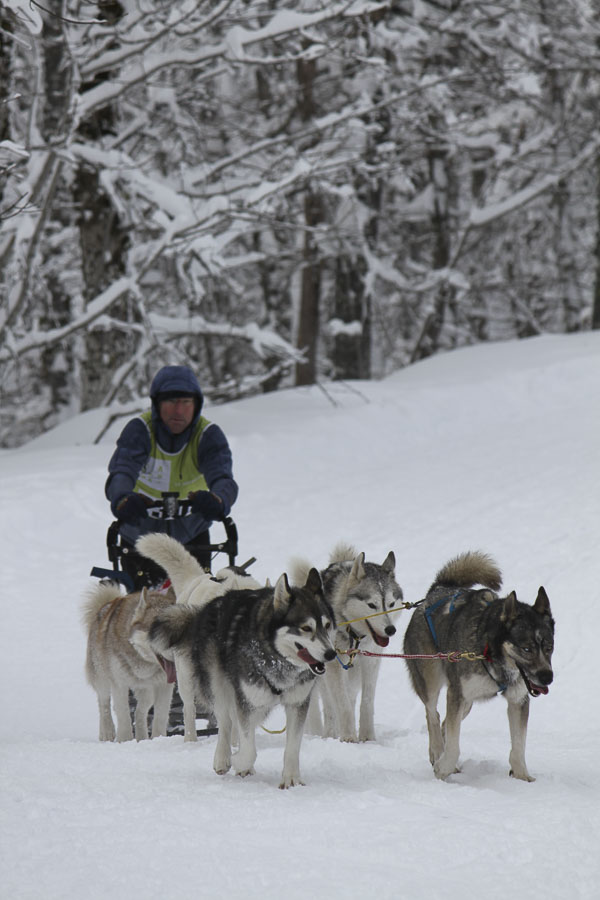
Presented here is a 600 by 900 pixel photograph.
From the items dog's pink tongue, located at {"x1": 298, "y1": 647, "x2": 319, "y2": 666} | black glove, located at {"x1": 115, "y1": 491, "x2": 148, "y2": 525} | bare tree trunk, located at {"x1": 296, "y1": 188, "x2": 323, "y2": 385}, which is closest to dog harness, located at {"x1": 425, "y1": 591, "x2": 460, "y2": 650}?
dog's pink tongue, located at {"x1": 298, "y1": 647, "x2": 319, "y2": 666}

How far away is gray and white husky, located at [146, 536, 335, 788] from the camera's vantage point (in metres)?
4.09

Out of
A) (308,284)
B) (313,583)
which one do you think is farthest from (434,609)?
(308,284)

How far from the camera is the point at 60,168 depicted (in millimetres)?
10164

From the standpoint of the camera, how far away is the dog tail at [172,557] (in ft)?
17.3

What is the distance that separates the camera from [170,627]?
4.82 metres

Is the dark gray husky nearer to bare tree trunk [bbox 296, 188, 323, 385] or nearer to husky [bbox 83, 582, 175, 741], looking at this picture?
husky [bbox 83, 582, 175, 741]

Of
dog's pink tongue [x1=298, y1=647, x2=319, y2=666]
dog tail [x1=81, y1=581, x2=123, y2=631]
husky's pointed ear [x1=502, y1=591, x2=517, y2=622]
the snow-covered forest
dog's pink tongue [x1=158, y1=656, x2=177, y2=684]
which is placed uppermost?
the snow-covered forest

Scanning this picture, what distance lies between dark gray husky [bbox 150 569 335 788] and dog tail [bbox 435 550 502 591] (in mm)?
1064

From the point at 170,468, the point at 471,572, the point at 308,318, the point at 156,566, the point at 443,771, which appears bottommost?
the point at 443,771

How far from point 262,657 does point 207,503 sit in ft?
5.49

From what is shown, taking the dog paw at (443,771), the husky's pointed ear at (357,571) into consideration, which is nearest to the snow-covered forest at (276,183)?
the husky's pointed ear at (357,571)

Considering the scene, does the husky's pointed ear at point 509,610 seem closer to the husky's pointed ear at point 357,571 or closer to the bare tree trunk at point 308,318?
the husky's pointed ear at point 357,571

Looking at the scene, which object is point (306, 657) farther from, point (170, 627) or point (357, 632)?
point (357, 632)

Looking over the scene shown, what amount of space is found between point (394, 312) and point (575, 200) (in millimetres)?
5086
